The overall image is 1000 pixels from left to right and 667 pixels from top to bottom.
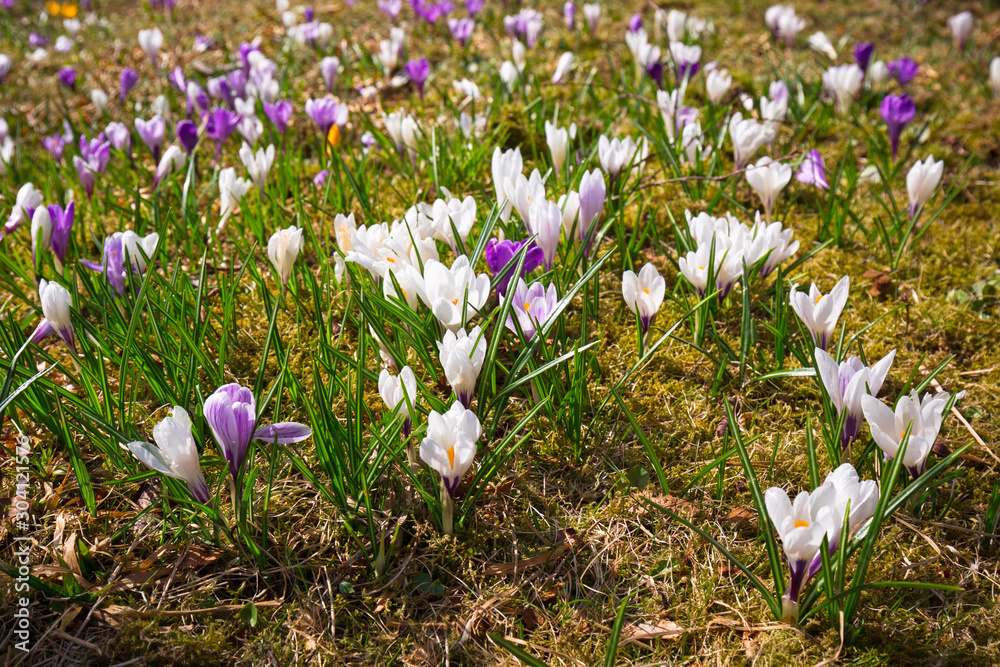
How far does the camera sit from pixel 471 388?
4.70 feet

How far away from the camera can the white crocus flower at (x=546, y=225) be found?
174 centimetres

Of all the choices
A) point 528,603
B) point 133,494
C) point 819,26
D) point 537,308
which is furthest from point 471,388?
point 819,26

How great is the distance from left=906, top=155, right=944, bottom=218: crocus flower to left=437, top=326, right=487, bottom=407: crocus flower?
156 centimetres

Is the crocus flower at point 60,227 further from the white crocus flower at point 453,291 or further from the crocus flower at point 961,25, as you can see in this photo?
the crocus flower at point 961,25

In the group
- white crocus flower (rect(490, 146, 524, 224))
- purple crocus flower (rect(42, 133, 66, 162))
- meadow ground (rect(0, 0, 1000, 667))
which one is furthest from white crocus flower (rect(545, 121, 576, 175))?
purple crocus flower (rect(42, 133, 66, 162))

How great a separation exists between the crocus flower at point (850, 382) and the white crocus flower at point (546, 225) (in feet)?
2.27

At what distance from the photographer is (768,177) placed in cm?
223

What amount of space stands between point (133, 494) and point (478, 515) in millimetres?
779

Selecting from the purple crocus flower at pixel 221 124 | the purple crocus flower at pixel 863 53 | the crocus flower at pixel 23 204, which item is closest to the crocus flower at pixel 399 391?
the crocus flower at pixel 23 204

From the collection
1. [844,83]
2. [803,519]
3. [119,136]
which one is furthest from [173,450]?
[844,83]

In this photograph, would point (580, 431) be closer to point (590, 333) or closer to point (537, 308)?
point (537, 308)

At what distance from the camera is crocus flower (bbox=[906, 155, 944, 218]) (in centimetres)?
209

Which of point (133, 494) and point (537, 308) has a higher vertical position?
point (537, 308)

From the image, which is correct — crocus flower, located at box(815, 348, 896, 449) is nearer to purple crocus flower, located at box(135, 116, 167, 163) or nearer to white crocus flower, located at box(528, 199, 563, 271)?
white crocus flower, located at box(528, 199, 563, 271)
